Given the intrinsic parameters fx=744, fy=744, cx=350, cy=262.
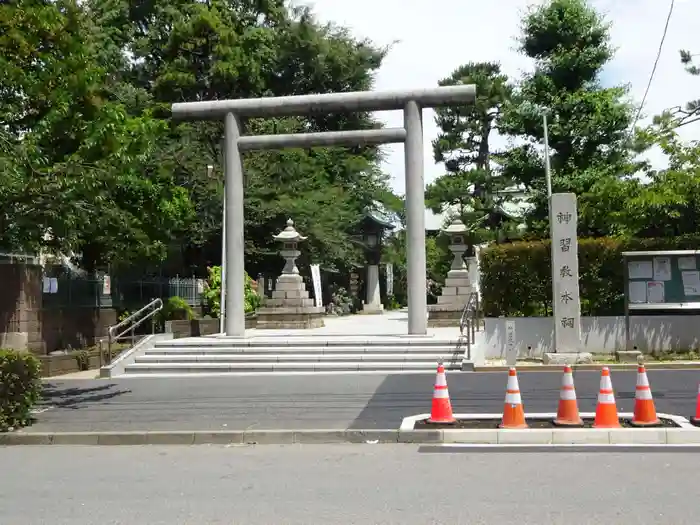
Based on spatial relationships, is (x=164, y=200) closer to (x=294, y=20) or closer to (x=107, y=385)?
(x=107, y=385)

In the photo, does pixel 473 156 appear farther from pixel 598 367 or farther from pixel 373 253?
pixel 598 367

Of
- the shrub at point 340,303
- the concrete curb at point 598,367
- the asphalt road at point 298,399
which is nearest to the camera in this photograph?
the asphalt road at point 298,399

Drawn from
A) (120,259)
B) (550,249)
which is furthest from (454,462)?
(120,259)

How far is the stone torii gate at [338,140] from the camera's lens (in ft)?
59.6

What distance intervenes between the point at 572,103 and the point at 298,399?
53.8 ft

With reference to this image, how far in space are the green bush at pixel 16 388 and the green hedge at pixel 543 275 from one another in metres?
11.2

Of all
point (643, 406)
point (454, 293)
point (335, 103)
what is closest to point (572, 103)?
point (454, 293)

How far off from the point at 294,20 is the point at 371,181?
891cm

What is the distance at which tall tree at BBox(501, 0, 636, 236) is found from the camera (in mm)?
24250

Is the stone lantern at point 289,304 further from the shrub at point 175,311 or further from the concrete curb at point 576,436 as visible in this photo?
the concrete curb at point 576,436

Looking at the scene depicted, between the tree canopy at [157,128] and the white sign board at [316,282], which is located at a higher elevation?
the tree canopy at [157,128]

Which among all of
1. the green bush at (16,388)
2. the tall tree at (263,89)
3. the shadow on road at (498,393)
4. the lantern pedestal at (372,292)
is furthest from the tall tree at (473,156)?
the green bush at (16,388)

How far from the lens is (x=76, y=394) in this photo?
13461 millimetres

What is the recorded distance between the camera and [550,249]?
1791cm
